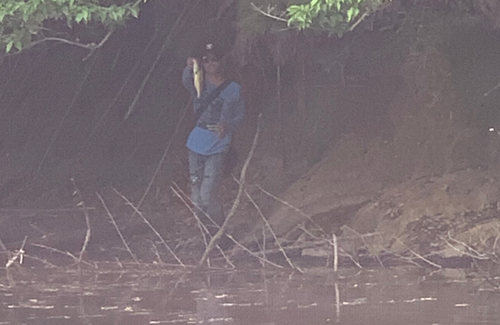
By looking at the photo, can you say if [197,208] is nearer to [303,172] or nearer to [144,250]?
[144,250]

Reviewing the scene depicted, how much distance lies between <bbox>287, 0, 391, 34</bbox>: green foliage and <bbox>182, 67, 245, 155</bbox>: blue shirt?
1815mm

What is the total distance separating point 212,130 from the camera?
33.4 feet

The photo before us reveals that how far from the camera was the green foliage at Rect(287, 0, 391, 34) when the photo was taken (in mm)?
7691

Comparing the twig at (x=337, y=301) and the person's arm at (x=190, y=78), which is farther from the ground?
the person's arm at (x=190, y=78)

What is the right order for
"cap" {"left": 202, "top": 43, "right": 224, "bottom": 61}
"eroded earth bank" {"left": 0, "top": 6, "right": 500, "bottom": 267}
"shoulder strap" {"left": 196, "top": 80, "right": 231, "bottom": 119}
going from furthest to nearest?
"cap" {"left": 202, "top": 43, "right": 224, "bottom": 61} < "shoulder strap" {"left": 196, "top": 80, "right": 231, "bottom": 119} < "eroded earth bank" {"left": 0, "top": 6, "right": 500, "bottom": 267}

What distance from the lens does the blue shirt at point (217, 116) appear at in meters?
10.1

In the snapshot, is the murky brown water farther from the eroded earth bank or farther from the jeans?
the jeans

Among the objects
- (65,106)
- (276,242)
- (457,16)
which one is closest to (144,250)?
(276,242)

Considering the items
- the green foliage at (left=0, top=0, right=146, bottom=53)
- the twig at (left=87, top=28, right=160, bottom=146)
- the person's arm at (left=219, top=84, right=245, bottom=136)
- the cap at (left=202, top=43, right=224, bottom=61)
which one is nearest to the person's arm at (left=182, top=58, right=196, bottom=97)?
the cap at (left=202, top=43, right=224, bottom=61)

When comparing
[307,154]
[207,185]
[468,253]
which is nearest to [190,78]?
[207,185]

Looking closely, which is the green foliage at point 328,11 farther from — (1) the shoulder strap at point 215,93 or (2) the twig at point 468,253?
(2) the twig at point 468,253

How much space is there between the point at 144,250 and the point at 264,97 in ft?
13.5

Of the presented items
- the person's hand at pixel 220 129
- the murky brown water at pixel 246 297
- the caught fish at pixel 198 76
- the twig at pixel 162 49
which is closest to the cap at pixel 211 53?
the caught fish at pixel 198 76

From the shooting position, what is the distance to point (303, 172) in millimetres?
12539
